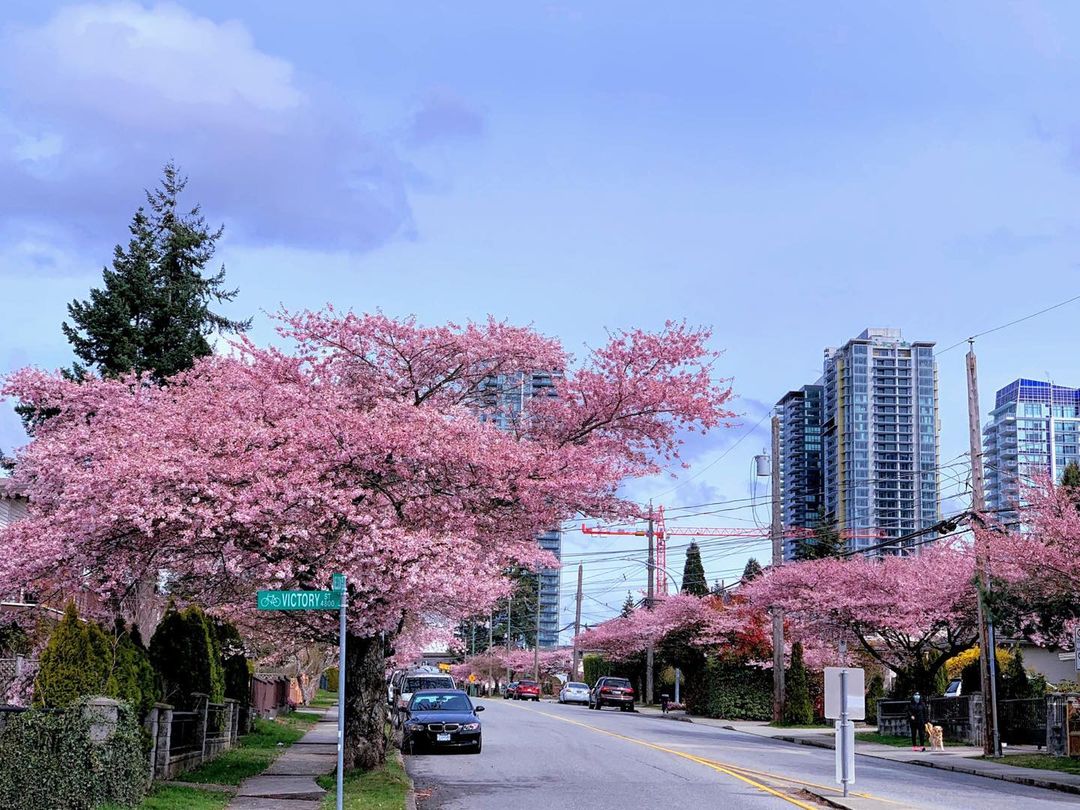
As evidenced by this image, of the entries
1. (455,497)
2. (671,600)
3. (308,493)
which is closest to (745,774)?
(455,497)

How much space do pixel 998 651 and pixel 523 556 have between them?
29.5m

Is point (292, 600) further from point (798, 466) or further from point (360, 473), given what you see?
point (798, 466)

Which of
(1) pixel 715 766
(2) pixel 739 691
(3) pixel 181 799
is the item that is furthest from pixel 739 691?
(3) pixel 181 799

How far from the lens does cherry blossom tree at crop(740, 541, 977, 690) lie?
37.2m

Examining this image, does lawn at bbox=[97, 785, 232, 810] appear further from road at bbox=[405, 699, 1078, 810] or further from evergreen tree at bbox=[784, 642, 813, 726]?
evergreen tree at bbox=[784, 642, 813, 726]

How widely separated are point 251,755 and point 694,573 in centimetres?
7724

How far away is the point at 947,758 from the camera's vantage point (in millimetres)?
30078

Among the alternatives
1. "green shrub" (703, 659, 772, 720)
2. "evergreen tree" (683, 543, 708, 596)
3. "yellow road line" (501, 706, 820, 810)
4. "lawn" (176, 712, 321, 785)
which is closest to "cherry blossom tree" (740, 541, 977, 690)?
"yellow road line" (501, 706, 820, 810)

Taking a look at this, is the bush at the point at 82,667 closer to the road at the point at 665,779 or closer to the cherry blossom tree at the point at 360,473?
the cherry blossom tree at the point at 360,473

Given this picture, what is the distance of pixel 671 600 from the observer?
61.8m

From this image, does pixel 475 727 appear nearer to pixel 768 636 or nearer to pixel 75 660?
pixel 75 660

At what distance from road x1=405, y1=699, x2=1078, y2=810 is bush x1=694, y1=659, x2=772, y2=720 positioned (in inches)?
836

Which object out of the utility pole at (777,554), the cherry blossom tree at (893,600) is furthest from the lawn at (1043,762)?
the utility pole at (777,554)

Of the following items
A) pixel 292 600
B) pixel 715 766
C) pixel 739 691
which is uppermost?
pixel 292 600
